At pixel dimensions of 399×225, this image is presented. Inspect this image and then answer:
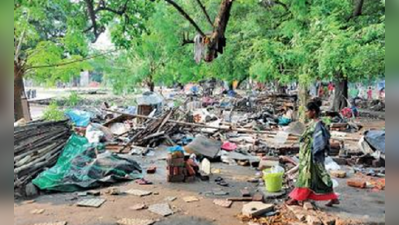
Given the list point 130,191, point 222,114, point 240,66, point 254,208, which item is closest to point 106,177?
point 130,191

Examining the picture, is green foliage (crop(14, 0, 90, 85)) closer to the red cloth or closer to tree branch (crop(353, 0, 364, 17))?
the red cloth

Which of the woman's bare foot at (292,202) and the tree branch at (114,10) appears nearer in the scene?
the woman's bare foot at (292,202)

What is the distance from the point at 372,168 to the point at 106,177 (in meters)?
6.80

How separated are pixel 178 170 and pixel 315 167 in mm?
3521

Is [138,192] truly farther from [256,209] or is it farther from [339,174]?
[339,174]

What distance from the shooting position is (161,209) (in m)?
6.80

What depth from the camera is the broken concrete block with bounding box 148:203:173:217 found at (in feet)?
21.7

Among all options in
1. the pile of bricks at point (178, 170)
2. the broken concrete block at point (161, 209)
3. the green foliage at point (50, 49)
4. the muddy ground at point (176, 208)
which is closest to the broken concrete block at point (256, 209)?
the muddy ground at point (176, 208)

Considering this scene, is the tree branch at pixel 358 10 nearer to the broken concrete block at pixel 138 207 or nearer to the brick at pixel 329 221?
the brick at pixel 329 221

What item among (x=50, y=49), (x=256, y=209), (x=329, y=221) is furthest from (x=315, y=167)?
(x=50, y=49)

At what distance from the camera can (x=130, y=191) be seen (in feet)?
25.9

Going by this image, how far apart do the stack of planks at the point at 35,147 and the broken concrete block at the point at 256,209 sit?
466 cm

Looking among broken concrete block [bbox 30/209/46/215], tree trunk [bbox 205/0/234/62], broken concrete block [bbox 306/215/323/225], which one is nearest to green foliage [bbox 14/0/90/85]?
tree trunk [bbox 205/0/234/62]

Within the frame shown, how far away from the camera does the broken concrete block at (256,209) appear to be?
6241 millimetres
